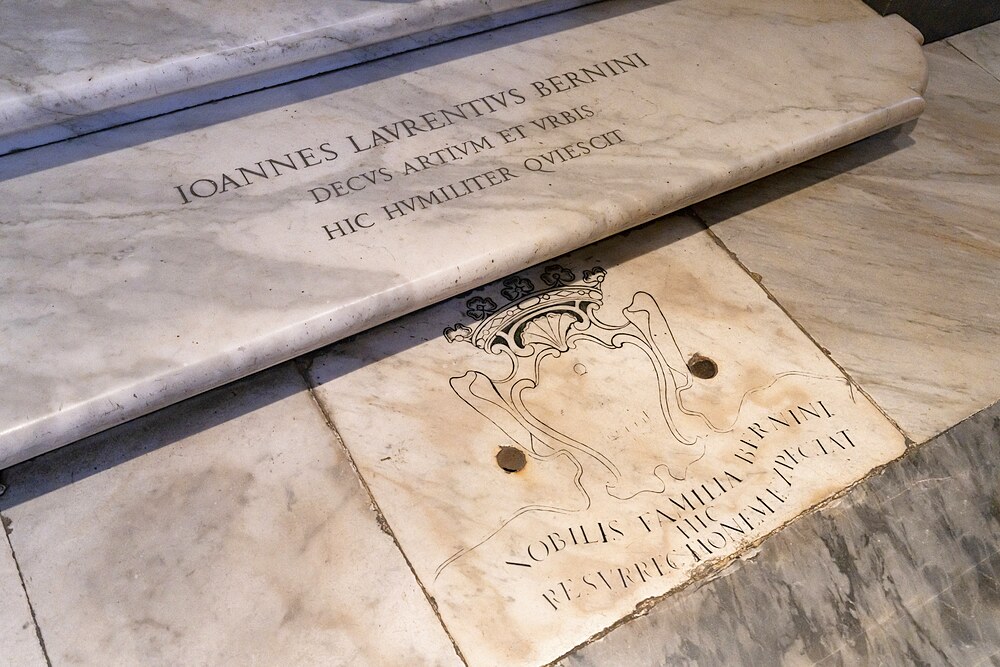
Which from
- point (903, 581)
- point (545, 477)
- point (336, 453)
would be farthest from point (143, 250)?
point (903, 581)

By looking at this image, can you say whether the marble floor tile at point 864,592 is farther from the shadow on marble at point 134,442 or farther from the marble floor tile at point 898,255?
the shadow on marble at point 134,442

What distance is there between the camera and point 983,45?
3271mm

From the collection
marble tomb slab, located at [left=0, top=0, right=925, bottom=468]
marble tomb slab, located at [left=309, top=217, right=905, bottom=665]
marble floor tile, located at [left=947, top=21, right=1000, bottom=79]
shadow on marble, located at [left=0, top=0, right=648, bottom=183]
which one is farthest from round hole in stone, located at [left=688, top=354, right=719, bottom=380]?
marble floor tile, located at [left=947, top=21, right=1000, bottom=79]

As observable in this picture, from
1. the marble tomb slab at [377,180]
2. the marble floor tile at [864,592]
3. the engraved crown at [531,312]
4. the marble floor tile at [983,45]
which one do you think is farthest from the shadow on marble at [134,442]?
Result: the marble floor tile at [983,45]

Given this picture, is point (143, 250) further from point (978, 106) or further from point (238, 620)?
point (978, 106)

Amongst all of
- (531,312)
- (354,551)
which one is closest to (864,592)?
(531,312)

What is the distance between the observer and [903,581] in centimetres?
192

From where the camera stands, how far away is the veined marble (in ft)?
6.86

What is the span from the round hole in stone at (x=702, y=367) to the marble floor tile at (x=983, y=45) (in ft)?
6.17

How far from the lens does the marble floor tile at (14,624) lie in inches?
65.2

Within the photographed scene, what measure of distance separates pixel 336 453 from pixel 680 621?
2.68 ft

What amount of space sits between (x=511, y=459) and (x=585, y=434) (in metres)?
0.19

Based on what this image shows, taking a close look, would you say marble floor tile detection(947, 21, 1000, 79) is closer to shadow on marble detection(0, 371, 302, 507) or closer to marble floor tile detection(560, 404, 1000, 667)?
marble floor tile detection(560, 404, 1000, 667)

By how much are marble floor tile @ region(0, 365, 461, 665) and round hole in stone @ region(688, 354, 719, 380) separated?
851 millimetres
